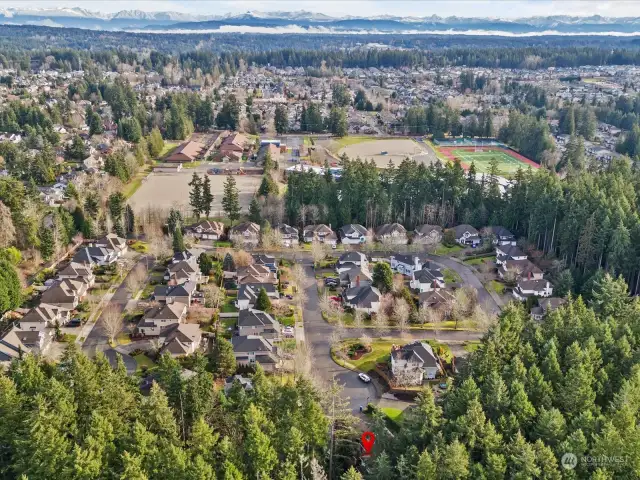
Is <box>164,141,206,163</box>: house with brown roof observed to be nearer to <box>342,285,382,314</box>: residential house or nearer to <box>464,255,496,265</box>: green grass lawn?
<box>464,255,496,265</box>: green grass lawn

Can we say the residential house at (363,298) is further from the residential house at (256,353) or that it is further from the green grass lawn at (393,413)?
the green grass lawn at (393,413)

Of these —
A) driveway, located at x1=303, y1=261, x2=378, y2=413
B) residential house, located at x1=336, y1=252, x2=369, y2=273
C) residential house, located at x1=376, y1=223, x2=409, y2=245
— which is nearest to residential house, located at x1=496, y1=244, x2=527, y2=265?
residential house, located at x1=376, y1=223, x2=409, y2=245

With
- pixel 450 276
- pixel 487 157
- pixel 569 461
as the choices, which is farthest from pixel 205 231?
pixel 487 157

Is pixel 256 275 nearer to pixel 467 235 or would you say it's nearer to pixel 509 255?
pixel 509 255

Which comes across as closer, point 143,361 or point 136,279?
point 143,361

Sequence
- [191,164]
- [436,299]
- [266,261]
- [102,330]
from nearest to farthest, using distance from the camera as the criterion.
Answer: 1. [102,330]
2. [436,299]
3. [266,261]
4. [191,164]

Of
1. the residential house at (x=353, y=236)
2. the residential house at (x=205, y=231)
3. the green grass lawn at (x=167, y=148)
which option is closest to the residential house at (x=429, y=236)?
the residential house at (x=353, y=236)
